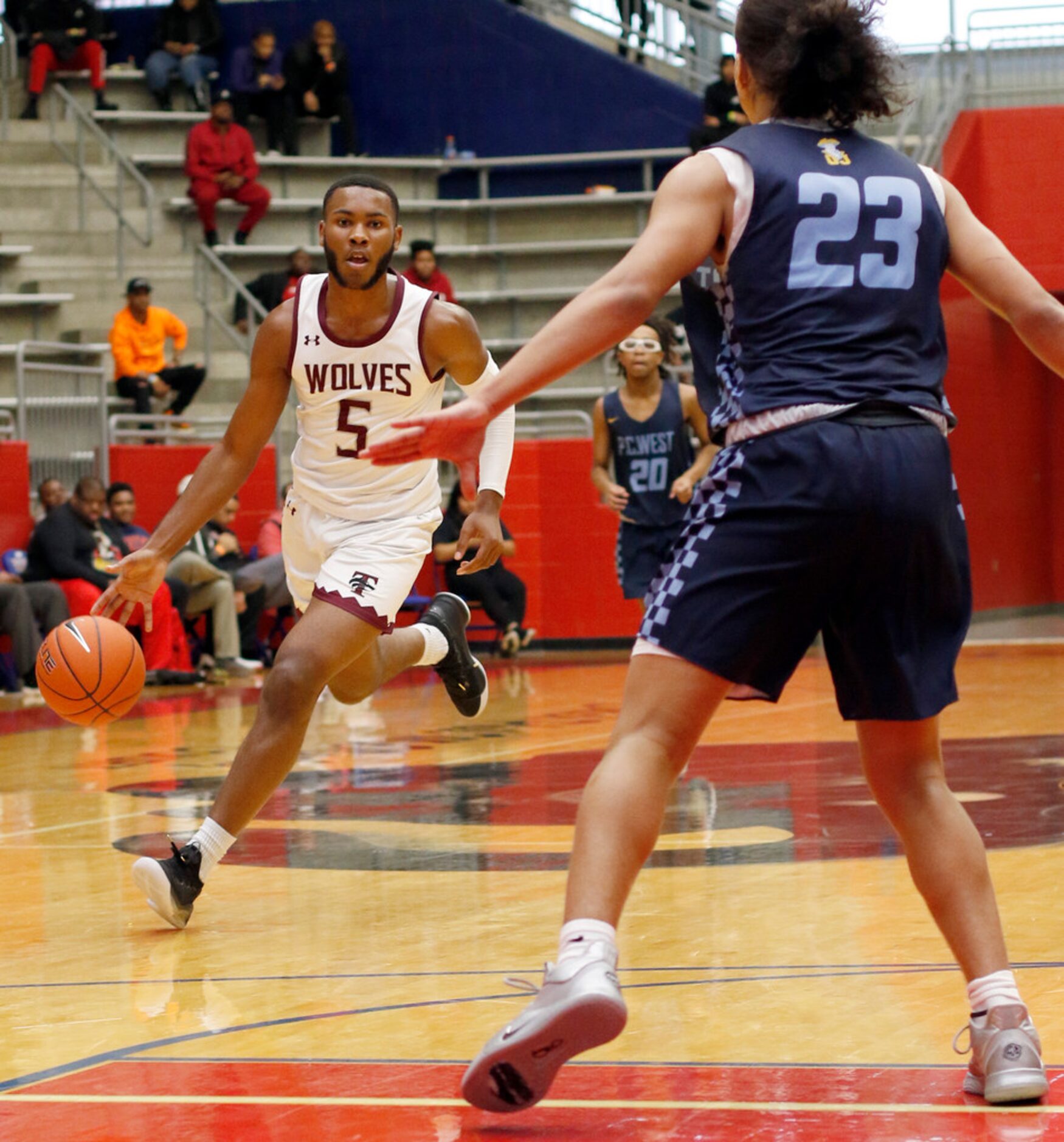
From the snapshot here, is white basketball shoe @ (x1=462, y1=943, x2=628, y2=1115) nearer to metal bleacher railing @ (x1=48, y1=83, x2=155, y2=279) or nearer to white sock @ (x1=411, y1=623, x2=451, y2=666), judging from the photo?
white sock @ (x1=411, y1=623, x2=451, y2=666)

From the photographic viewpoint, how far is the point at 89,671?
580 cm

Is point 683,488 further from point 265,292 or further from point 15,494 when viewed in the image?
point 265,292

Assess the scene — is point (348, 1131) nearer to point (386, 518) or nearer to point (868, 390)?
point (868, 390)

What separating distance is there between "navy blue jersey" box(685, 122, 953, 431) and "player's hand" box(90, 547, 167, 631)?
7.28 feet

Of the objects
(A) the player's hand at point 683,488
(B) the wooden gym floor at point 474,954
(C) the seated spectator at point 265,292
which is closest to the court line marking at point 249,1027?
(B) the wooden gym floor at point 474,954

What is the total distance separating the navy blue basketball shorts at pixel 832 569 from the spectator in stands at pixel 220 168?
55.7 feet

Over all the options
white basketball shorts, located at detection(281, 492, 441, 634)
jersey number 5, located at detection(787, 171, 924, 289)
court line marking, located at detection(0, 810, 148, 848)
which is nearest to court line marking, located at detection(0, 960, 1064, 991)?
white basketball shorts, located at detection(281, 492, 441, 634)

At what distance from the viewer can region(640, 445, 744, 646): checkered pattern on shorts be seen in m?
3.29

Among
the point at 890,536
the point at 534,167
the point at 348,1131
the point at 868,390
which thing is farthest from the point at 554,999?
the point at 534,167

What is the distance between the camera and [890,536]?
3.24 metres

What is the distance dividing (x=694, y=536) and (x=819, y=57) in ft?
2.96

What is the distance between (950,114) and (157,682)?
30.8 feet

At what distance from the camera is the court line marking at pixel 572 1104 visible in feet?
10.5

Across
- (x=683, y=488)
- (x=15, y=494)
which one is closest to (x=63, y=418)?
(x=15, y=494)
